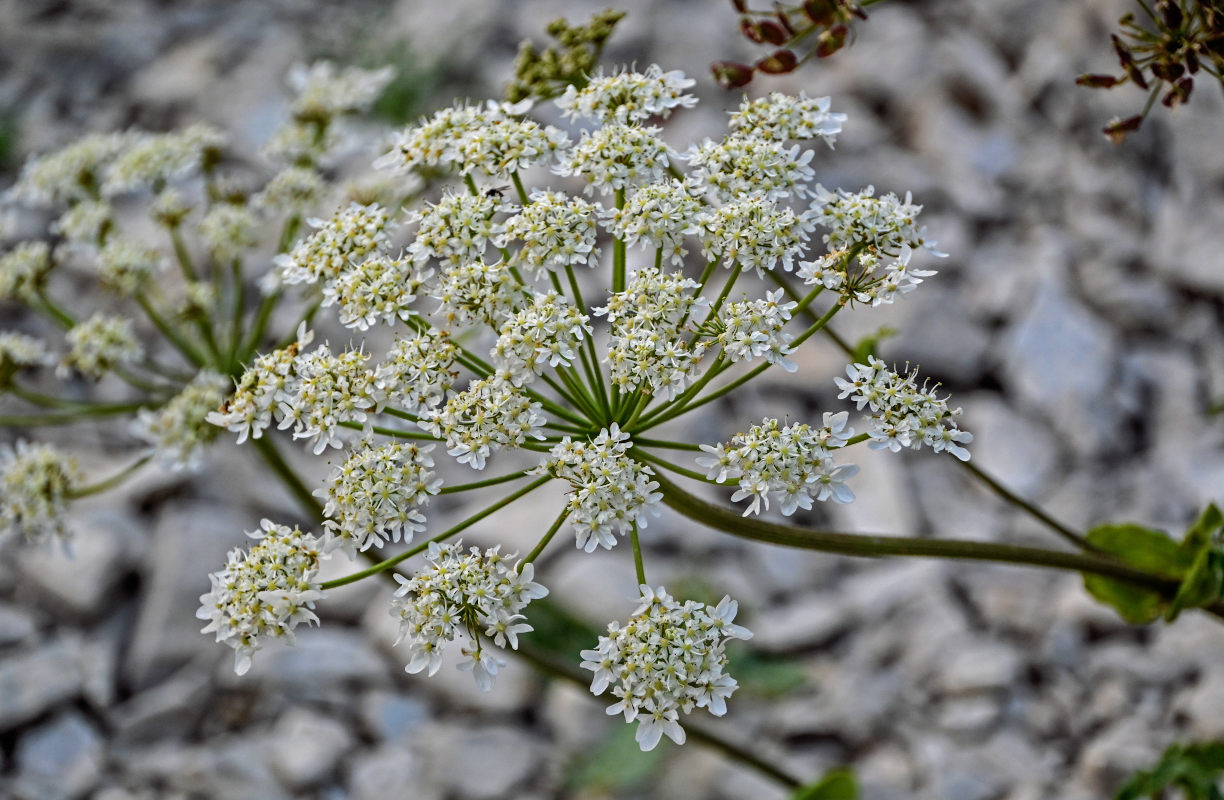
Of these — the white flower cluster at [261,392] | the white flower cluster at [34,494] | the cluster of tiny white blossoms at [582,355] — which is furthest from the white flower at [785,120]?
the white flower cluster at [34,494]

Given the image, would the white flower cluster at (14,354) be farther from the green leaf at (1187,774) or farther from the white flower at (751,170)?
the green leaf at (1187,774)

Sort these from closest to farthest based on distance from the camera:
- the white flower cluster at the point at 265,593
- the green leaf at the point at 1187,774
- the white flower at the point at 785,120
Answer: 1. the white flower cluster at the point at 265,593
2. the white flower at the point at 785,120
3. the green leaf at the point at 1187,774

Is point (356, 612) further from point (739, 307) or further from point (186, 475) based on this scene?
point (739, 307)

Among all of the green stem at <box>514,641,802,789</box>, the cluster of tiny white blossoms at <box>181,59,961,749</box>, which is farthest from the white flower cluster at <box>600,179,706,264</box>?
the green stem at <box>514,641,802,789</box>

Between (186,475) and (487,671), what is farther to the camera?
(186,475)

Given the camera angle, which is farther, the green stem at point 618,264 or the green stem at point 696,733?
the green stem at point 696,733

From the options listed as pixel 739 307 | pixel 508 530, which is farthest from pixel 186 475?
pixel 739 307
